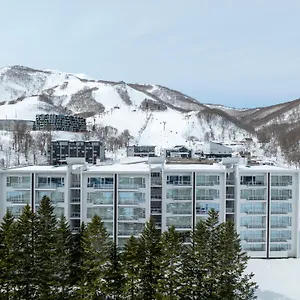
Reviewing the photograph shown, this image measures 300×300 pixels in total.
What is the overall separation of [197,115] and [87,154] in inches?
3637

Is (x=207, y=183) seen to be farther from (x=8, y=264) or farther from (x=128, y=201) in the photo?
(x=8, y=264)

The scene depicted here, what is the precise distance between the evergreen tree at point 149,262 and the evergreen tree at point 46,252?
4163 mm

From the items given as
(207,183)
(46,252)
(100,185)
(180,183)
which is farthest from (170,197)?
(46,252)

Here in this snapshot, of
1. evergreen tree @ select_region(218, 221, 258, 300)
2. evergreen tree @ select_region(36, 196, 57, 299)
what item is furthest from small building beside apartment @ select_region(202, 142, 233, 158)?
evergreen tree @ select_region(36, 196, 57, 299)

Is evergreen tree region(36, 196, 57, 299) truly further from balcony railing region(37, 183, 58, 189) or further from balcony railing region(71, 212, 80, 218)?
balcony railing region(71, 212, 80, 218)

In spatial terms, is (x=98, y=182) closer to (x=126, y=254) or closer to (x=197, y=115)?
(x=126, y=254)

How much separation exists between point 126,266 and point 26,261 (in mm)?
4773

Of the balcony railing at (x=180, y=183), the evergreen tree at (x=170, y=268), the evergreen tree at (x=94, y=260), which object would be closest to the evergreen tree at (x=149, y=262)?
the evergreen tree at (x=170, y=268)

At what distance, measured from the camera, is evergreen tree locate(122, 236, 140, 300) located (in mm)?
15859

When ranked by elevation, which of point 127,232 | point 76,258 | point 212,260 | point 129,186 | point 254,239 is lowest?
point 254,239

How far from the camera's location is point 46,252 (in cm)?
1669

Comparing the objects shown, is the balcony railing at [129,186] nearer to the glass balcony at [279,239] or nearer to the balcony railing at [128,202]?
the balcony railing at [128,202]

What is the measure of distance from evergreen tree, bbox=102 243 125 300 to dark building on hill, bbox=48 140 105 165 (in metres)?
54.3

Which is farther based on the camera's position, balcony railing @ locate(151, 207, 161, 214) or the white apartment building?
balcony railing @ locate(151, 207, 161, 214)
